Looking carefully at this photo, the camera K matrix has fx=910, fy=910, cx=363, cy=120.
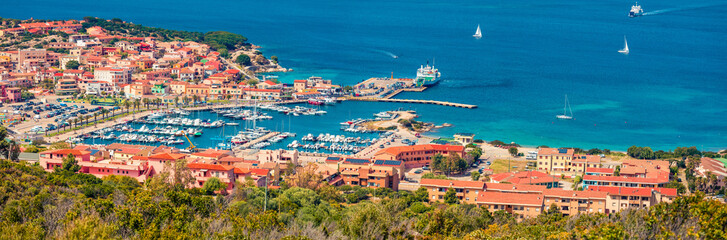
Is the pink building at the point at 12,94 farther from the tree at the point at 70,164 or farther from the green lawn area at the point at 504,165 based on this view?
the green lawn area at the point at 504,165

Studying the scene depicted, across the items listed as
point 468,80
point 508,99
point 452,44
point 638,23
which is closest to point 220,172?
point 508,99

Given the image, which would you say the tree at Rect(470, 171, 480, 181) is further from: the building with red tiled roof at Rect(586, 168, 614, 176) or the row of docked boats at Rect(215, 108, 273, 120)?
the row of docked boats at Rect(215, 108, 273, 120)

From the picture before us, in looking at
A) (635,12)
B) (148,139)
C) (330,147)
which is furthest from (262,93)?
(635,12)

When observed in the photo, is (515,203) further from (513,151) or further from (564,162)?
(513,151)

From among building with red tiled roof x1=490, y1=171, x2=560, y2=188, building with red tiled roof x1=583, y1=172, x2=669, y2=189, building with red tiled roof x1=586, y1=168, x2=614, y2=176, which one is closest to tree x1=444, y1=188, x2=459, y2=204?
building with red tiled roof x1=490, y1=171, x2=560, y2=188

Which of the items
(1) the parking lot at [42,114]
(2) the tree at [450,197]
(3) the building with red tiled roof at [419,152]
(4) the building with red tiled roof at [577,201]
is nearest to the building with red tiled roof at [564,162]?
(3) the building with red tiled roof at [419,152]

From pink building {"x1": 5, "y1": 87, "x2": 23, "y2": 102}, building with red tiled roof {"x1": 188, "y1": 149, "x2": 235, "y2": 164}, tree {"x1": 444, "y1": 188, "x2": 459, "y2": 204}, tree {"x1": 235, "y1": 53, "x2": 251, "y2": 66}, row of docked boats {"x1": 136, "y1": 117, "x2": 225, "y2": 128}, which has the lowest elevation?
tree {"x1": 444, "y1": 188, "x2": 459, "y2": 204}

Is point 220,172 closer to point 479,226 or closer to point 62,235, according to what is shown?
point 479,226
